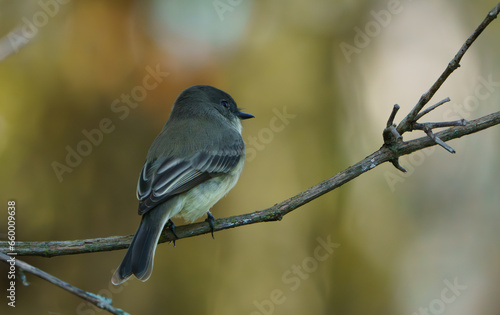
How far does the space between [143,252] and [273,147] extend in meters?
3.53

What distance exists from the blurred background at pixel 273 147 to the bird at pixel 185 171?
5.29 ft

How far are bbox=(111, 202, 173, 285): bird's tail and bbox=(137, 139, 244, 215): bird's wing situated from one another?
4.2 inches

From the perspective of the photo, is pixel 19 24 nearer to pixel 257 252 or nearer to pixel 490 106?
pixel 257 252

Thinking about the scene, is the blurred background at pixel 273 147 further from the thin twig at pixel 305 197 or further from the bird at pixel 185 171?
the thin twig at pixel 305 197

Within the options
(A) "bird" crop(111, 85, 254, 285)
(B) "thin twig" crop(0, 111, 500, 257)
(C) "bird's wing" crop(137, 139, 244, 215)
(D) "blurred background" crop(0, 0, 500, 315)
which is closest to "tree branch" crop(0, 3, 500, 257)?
(B) "thin twig" crop(0, 111, 500, 257)

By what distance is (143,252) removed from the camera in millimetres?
3277

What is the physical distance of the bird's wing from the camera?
140 inches

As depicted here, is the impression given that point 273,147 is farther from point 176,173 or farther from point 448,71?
point 448,71

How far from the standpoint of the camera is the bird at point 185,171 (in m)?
3.32

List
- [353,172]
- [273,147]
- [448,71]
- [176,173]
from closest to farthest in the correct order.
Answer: [448,71], [353,172], [176,173], [273,147]

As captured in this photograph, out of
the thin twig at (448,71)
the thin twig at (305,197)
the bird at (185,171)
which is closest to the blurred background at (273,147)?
Result: the bird at (185,171)

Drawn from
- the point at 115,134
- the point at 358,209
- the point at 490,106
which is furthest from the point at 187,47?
the point at 490,106

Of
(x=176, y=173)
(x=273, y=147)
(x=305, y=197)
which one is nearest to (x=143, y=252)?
(x=176, y=173)

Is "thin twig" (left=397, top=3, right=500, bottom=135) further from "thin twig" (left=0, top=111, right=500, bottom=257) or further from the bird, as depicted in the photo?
the bird
